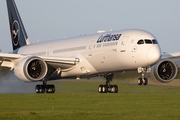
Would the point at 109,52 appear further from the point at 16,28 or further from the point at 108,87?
the point at 16,28

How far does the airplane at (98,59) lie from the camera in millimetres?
26631

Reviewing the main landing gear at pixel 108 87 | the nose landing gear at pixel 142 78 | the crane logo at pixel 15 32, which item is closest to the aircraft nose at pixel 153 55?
the nose landing gear at pixel 142 78

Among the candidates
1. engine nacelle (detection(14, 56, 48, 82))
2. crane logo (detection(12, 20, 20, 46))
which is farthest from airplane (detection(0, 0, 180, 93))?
crane logo (detection(12, 20, 20, 46))

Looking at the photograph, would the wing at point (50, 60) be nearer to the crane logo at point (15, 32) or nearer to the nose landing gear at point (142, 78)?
the nose landing gear at point (142, 78)

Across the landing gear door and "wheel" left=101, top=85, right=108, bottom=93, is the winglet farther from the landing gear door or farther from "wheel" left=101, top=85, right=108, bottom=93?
the landing gear door

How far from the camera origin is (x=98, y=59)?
29.0 metres

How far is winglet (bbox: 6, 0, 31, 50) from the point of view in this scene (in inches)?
1569

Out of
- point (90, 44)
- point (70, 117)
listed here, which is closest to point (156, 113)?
point (70, 117)

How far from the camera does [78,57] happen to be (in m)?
30.9

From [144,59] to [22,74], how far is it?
344 inches

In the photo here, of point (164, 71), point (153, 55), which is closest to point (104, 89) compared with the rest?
point (164, 71)

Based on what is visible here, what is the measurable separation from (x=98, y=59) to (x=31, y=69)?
5.13 metres

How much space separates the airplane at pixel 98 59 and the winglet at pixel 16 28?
181 inches

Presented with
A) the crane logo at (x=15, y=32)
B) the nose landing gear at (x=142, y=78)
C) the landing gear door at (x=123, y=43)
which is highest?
the crane logo at (x=15, y=32)
